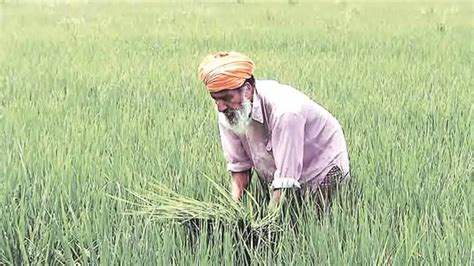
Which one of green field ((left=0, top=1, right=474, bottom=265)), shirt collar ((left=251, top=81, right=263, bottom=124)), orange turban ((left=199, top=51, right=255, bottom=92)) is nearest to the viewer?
green field ((left=0, top=1, right=474, bottom=265))

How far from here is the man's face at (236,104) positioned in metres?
2.41

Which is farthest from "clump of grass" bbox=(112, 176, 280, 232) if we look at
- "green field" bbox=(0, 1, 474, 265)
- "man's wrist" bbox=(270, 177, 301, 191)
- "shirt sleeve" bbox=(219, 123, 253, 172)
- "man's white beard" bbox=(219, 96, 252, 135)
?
"shirt sleeve" bbox=(219, 123, 253, 172)

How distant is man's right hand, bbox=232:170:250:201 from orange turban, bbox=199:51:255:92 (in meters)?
0.40

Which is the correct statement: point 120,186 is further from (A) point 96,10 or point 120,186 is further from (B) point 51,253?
(A) point 96,10

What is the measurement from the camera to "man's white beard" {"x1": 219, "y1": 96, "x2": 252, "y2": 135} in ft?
7.97

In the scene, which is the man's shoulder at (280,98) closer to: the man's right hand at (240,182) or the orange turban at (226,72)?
the orange turban at (226,72)

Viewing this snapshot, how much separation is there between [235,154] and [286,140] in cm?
31

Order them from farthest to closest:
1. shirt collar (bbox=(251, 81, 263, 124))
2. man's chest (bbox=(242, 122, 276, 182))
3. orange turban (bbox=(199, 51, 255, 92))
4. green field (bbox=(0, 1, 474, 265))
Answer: man's chest (bbox=(242, 122, 276, 182)) → shirt collar (bbox=(251, 81, 263, 124)) → orange turban (bbox=(199, 51, 255, 92)) → green field (bbox=(0, 1, 474, 265))

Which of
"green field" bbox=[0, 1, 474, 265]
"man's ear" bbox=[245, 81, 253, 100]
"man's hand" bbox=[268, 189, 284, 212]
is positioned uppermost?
"man's ear" bbox=[245, 81, 253, 100]

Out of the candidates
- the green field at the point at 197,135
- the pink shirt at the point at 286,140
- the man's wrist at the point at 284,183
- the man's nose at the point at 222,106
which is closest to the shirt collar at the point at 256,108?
the pink shirt at the point at 286,140

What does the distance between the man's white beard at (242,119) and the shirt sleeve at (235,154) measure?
0.58ft

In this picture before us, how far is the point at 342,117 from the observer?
12.4 ft

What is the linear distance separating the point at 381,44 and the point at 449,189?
12.8ft

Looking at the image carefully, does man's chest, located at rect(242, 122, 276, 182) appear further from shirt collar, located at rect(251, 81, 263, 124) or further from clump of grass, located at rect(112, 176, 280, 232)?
clump of grass, located at rect(112, 176, 280, 232)
